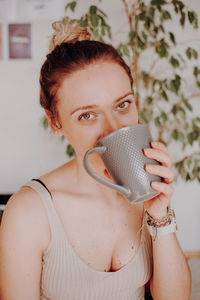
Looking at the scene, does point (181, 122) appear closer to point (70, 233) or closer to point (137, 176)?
point (70, 233)

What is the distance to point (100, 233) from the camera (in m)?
0.96

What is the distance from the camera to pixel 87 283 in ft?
2.93

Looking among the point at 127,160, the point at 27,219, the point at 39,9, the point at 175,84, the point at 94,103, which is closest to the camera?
the point at 127,160

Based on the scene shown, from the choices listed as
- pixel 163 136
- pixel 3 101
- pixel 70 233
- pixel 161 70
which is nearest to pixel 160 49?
pixel 161 70

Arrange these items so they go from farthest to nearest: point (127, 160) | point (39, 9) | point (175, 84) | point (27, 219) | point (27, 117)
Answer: point (27, 117) < point (39, 9) < point (175, 84) < point (27, 219) < point (127, 160)

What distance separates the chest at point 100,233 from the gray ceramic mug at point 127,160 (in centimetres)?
35

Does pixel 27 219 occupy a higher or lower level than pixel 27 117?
lower

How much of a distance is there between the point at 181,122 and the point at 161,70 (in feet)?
1.20

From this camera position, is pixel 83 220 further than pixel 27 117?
No

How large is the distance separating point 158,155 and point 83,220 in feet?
1.34

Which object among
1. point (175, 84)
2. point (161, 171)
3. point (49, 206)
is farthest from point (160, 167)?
point (175, 84)

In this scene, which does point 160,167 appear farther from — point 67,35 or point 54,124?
point 67,35

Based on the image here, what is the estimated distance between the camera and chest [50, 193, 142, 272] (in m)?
0.92

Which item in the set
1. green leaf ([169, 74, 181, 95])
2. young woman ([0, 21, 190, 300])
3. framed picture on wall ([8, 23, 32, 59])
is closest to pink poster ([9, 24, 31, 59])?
framed picture on wall ([8, 23, 32, 59])
